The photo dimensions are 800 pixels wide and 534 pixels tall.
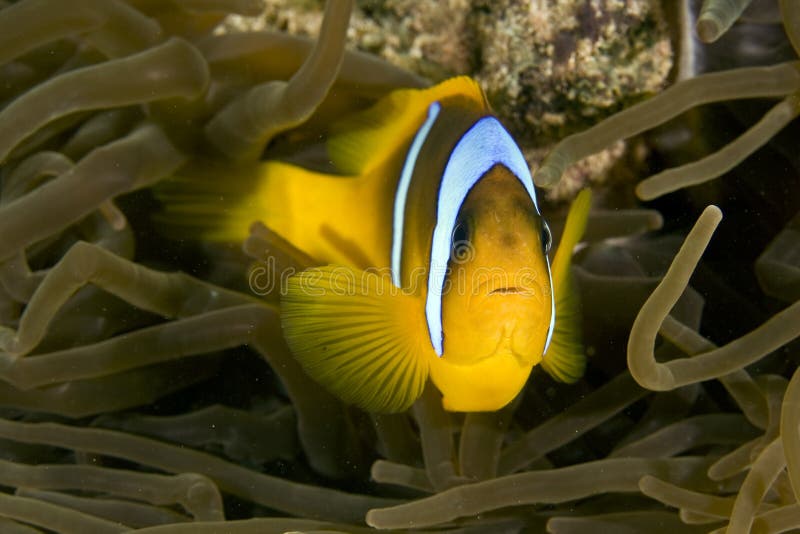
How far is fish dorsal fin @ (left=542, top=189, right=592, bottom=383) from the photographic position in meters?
1.00

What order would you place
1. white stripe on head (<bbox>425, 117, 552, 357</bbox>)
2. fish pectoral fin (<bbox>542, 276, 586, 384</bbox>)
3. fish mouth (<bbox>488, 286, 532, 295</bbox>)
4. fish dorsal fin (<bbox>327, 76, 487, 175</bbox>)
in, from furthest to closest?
1. fish dorsal fin (<bbox>327, 76, 487, 175</bbox>)
2. fish pectoral fin (<bbox>542, 276, 586, 384</bbox>)
3. white stripe on head (<bbox>425, 117, 552, 357</bbox>)
4. fish mouth (<bbox>488, 286, 532, 295</bbox>)

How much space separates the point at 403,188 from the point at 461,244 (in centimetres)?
27

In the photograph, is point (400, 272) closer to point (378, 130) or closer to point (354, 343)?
point (354, 343)

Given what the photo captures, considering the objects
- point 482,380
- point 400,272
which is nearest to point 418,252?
point 400,272

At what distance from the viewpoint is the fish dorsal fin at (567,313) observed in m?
1.00

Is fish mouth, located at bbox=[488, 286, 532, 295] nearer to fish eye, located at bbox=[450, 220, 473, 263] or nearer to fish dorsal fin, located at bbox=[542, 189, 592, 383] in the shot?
fish eye, located at bbox=[450, 220, 473, 263]

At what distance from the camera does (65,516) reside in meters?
0.96

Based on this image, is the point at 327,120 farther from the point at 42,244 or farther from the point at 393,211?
the point at 42,244

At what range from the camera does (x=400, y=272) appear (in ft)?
3.51

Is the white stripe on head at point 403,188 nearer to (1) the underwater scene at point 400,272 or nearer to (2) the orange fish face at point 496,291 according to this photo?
(1) the underwater scene at point 400,272

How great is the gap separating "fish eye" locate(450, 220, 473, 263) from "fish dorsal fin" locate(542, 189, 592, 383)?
174 mm

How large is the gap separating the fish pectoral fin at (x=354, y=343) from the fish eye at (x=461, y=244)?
12 cm

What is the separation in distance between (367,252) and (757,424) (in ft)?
1.81

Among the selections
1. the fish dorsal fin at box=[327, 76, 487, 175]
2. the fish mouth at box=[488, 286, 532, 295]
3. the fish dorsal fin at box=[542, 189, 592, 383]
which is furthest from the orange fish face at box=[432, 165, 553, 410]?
the fish dorsal fin at box=[327, 76, 487, 175]
